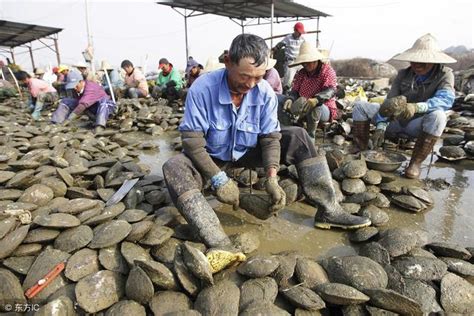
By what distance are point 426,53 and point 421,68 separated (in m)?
0.15

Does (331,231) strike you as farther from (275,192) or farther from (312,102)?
(312,102)

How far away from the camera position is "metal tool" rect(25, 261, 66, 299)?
1.49m

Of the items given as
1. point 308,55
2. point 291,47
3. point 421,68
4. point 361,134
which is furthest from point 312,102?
point 291,47

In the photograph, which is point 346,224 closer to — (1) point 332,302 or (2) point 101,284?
(1) point 332,302

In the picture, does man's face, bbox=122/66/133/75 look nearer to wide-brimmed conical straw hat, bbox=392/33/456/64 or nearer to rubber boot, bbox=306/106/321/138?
rubber boot, bbox=306/106/321/138

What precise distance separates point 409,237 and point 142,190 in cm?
193

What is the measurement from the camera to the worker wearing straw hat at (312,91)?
3438mm

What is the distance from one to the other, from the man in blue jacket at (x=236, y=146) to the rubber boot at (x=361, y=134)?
1699mm

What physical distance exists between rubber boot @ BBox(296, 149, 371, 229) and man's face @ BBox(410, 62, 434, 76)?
68.1 inches

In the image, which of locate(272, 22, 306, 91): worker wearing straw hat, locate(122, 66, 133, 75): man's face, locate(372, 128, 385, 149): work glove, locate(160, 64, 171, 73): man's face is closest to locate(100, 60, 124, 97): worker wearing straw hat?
locate(122, 66, 133, 75): man's face

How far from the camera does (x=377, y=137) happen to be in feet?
11.5

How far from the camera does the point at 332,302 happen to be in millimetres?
1436

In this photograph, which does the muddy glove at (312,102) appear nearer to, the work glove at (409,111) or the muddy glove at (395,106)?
the muddy glove at (395,106)

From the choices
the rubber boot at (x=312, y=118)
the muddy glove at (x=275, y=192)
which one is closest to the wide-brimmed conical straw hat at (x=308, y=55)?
the rubber boot at (x=312, y=118)
